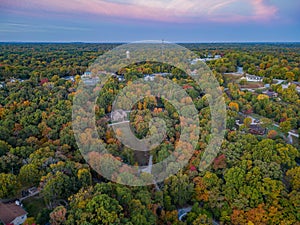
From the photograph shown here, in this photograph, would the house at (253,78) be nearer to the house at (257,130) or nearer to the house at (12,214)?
the house at (257,130)

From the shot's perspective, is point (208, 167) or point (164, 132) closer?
point (208, 167)

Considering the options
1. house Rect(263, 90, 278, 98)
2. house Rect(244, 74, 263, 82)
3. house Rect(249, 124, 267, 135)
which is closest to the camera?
house Rect(249, 124, 267, 135)

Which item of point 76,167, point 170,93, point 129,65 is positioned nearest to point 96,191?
point 76,167

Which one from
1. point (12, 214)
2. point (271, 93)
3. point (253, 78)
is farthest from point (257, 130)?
point (12, 214)

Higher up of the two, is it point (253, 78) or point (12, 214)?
point (253, 78)

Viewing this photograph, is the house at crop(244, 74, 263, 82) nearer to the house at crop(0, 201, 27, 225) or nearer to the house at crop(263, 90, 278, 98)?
the house at crop(263, 90, 278, 98)

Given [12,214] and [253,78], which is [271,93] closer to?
[253,78]

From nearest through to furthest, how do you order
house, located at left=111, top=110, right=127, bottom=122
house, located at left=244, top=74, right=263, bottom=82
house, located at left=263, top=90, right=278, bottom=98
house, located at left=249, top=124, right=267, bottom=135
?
house, located at left=249, top=124, right=267, bottom=135
house, located at left=111, top=110, right=127, bottom=122
house, located at left=263, top=90, right=278, bottom=98
house, located at left=244, top=74, right=263, bottom=82

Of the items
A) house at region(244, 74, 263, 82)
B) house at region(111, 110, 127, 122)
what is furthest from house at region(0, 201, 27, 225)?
house at region(244, 74, 263, 82)

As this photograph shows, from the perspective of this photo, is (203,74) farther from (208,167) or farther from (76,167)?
(76,167)
